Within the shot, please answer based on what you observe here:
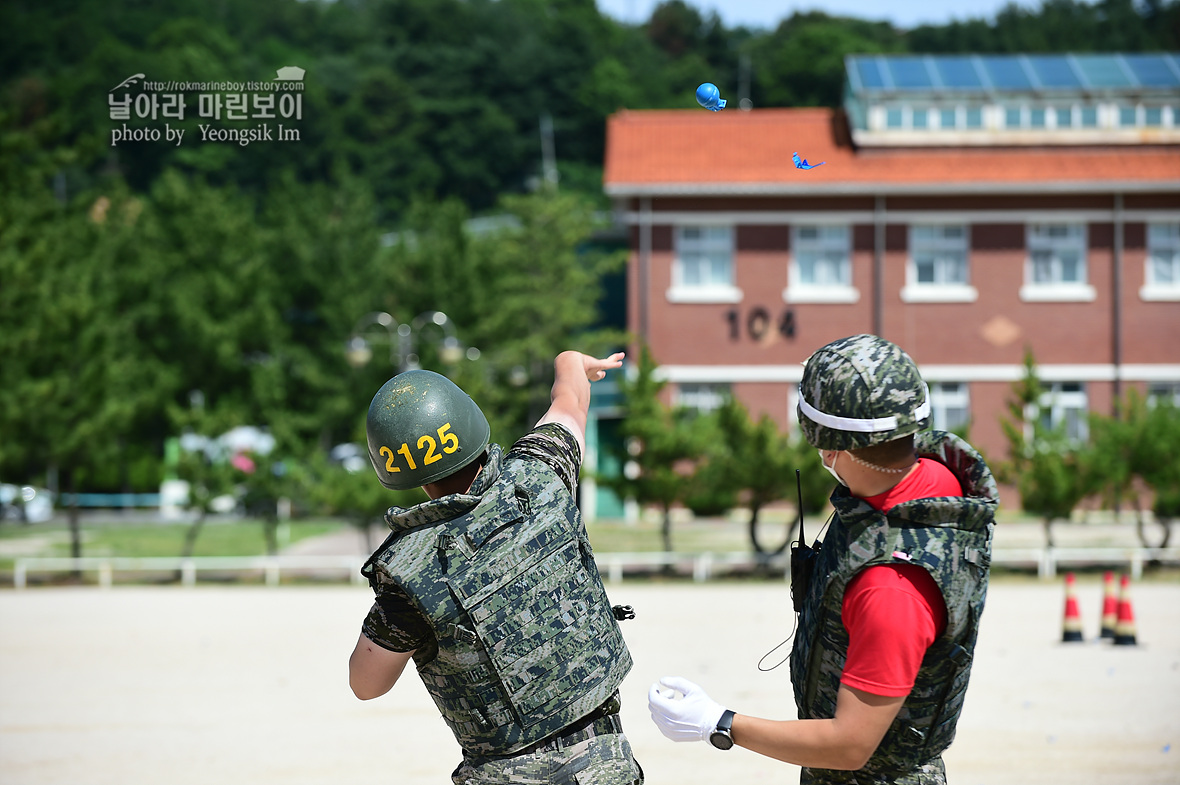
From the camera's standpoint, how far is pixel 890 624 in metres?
2.56

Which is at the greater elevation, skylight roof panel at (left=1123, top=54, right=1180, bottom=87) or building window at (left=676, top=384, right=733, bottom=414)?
skylight roof panel at (left=1123, top=54, right=1180, bottom=87)

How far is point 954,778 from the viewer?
7.56 m

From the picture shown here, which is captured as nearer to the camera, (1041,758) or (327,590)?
(1041,758)

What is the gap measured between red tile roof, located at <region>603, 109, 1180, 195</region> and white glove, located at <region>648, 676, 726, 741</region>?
27.5 metres

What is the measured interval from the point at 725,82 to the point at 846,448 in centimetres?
7909

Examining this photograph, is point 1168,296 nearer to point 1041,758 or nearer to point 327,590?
point 327,590

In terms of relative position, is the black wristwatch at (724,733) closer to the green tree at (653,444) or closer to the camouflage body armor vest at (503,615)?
the camouflage body armor vest at (503,615)

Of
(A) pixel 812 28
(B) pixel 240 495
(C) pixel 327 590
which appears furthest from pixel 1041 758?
(A) pixel 812 28

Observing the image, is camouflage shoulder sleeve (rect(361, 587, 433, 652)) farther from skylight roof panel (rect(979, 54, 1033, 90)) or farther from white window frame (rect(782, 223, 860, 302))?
skylight roof panel (rect(979, 54, 1033, 90))

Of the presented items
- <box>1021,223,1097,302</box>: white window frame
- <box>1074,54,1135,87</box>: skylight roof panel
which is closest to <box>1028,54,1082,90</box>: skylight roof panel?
<box>1074,54,1135,87</box>: skylight roof panel

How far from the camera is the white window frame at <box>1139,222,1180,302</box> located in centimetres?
3064

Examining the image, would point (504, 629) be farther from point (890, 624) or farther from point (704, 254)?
point (704, 254)

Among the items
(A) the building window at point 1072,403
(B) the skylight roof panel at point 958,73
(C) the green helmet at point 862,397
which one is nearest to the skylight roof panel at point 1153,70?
(B) the skylight roof panel at point 958,73

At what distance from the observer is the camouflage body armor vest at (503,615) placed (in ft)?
9.97
